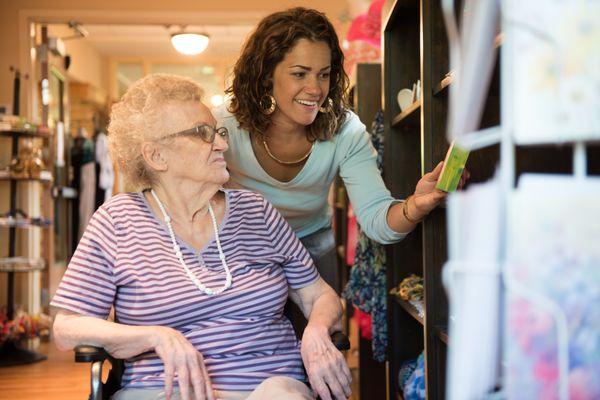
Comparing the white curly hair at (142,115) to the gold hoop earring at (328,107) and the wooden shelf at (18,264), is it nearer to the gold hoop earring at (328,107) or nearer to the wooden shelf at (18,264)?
the gold hoop earring at (328,107)

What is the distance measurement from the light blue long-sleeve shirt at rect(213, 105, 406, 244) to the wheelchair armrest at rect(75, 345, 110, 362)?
74cm

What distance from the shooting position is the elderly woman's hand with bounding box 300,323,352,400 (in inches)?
58.7

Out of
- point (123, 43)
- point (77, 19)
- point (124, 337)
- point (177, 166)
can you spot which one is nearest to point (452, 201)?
point (124, 337)

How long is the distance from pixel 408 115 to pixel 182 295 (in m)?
0.95

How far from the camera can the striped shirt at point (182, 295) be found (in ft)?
5.00

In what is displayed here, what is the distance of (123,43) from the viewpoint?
8828 mm

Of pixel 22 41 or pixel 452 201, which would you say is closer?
pixel 452 201

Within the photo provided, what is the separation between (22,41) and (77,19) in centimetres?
43

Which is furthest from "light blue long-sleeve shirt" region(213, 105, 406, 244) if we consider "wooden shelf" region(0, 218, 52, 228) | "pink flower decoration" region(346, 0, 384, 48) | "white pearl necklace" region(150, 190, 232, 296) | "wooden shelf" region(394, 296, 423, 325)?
→ "wooden shelf" region(0, 218, 52, 228)

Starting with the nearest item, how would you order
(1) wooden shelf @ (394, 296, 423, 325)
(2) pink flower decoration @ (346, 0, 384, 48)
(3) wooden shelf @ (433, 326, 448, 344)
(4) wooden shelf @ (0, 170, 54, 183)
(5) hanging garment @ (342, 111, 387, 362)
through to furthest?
1. (3) wooden shelf @ (433, 326, 448, 344)
2. (1) wooden shelf @ (394, 296, 423, 325)
3. (5) hanging garment @ (342, 111, 387, 362)
4. (2) pink flower decoration @ (346, 0, 384, 48)
5. (4) wooden shelf @ (0, 170, 54, 183)

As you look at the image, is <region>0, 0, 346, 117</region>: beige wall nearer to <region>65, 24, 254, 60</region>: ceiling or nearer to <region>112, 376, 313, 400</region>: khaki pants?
<region>65, 24, 254, 60</region>: ceiling

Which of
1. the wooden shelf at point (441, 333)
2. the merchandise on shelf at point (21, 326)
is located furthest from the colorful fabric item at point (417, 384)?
the merchandise on shelf at point (21, 326)

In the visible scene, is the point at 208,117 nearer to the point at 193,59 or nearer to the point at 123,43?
the point at 123,43

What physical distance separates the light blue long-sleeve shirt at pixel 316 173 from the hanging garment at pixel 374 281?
1.62 feet
